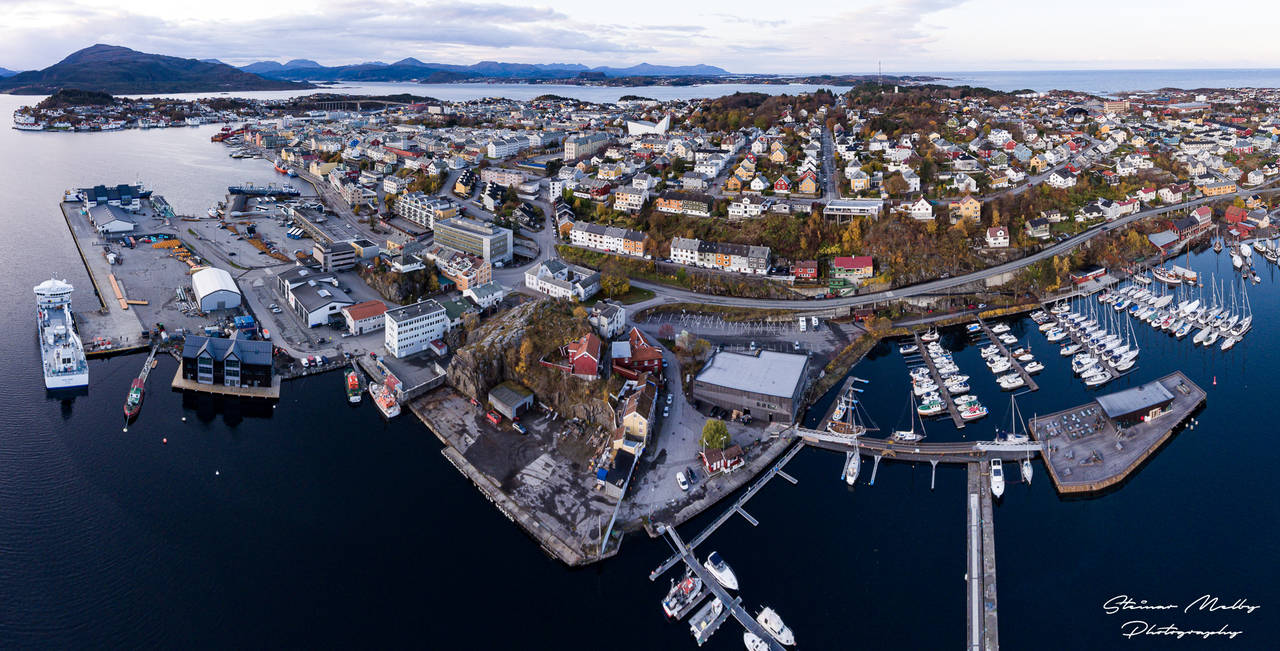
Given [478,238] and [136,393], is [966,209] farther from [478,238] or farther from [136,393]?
[136,393]

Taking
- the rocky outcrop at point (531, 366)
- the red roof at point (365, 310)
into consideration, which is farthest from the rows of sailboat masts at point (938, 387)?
the red roof at point (365, 310)

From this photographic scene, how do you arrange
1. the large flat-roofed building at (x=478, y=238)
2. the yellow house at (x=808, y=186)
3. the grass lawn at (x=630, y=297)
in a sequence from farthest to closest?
the yellow house at (x=808, y=186)
the large flat-roofed building at (x=478, y=238)
the grass lawn at (x=630, y=297)

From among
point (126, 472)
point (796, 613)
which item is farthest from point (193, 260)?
point (796, 613)

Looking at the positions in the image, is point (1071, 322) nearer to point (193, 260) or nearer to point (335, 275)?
point (335, 275)

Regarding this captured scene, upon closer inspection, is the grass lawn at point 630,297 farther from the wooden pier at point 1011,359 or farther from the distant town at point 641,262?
the wooden pier at point 1011,359

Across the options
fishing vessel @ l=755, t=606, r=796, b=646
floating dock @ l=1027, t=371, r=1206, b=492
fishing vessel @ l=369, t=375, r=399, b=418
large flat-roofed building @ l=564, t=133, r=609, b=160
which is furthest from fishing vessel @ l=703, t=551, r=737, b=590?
large flat-roofed building @ l=564, t=133, r=609, b=160

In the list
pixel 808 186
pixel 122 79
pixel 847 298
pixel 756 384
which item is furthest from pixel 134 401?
pixel 122 79
